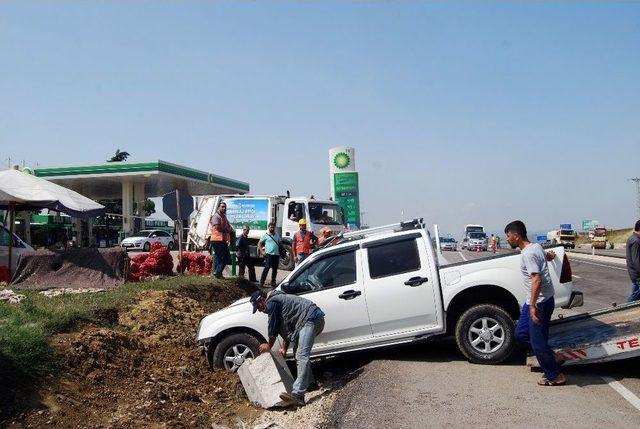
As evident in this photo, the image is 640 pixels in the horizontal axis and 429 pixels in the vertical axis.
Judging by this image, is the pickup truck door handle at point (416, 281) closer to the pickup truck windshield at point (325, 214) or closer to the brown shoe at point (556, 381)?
the brown shoe at point (556, 381)

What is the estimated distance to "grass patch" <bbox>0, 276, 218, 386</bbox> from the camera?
6.54 meters

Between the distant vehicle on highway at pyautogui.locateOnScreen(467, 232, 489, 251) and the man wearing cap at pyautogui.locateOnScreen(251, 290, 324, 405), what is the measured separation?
45.7 m

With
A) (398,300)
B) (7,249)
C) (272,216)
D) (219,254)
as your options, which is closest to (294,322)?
(398,300)

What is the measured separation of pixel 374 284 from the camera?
25.4 ft

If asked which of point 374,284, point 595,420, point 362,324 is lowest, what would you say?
point 595,420

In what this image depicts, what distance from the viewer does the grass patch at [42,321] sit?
6539 millimetres

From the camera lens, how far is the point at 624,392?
618 centimetres

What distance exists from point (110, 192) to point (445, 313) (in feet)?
155

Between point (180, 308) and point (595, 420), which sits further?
point (180, 308)

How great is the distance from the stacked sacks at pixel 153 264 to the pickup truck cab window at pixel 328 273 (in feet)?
25.3

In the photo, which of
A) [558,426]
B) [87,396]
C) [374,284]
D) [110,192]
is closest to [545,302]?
[558,426]

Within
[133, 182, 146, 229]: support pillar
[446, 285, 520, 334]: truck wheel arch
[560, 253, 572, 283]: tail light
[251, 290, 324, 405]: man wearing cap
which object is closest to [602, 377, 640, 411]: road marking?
[560, 253, 572, 283]: tail light

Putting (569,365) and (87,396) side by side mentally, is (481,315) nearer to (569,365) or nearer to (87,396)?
(569,365)

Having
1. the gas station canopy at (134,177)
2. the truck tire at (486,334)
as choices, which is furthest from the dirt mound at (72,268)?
the gas station canopy at (134,177)
